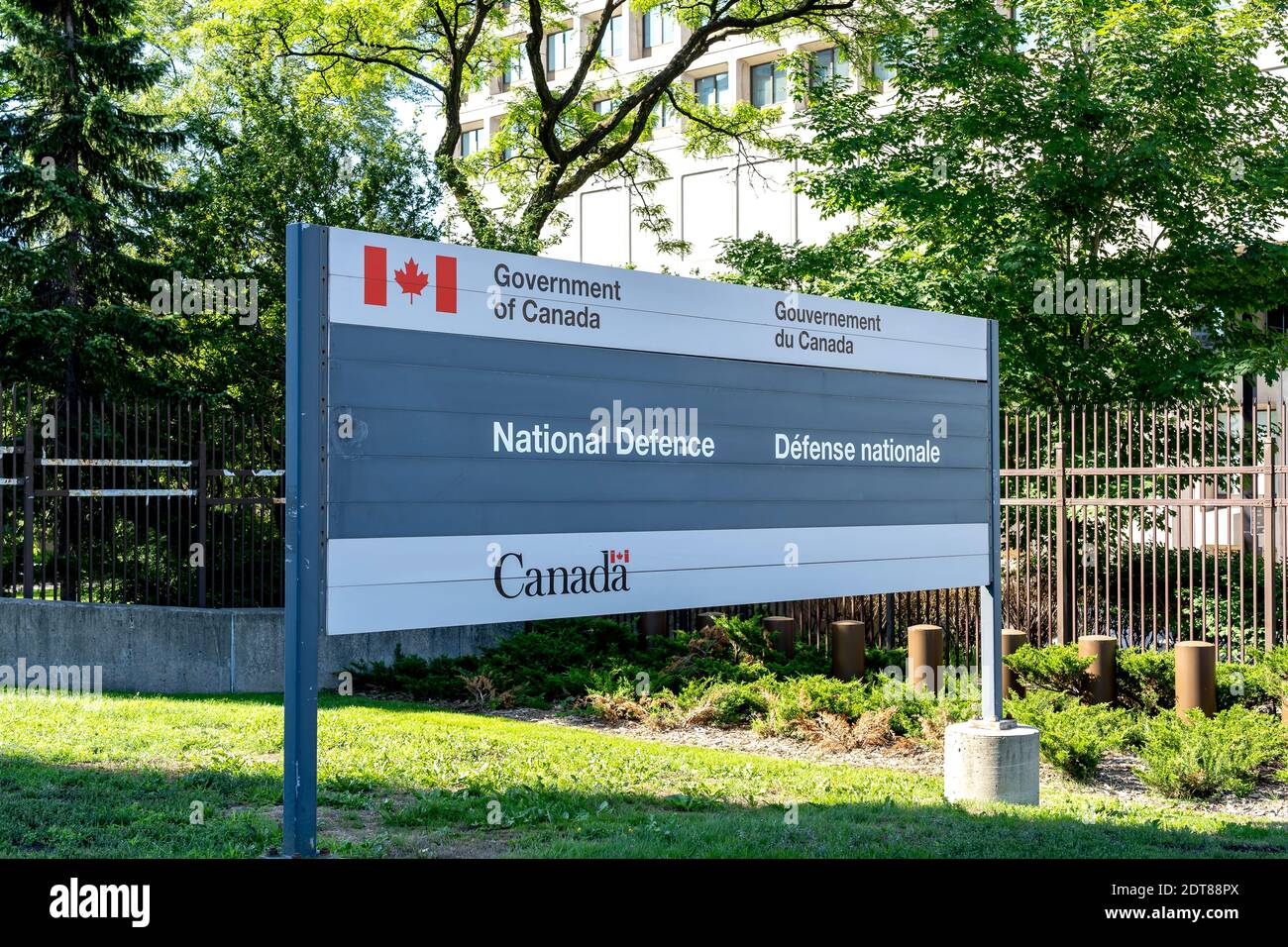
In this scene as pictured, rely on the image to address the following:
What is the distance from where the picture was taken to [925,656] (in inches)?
453

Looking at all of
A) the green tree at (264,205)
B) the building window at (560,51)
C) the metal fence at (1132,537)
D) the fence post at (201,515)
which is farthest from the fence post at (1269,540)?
the building window at (560,51)

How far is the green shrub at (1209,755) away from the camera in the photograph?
→ 848cm

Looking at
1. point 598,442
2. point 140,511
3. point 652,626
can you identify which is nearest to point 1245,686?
point 652,626

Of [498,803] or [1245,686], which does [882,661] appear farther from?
[498,803]

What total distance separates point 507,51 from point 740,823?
23.8m

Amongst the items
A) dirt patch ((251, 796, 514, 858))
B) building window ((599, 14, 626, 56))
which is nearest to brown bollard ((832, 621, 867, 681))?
dirt patch ((251, 796, 514, 858))

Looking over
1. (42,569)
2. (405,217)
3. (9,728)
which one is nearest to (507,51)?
(405,217)

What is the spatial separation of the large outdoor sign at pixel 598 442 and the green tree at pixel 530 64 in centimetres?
1441

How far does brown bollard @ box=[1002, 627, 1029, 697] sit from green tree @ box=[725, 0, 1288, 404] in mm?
5630

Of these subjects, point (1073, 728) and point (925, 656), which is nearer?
point (1073, 728)

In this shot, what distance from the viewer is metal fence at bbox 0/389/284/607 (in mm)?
12867

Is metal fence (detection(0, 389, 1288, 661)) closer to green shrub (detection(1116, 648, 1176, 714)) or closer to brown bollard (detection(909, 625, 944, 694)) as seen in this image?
green shrub (detection(1116, 648, 1176, 714))

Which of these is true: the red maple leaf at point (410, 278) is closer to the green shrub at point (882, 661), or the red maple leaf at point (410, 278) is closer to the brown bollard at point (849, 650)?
the brown bollard at point (849, 650)

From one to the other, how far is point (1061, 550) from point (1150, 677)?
214 centimetres
